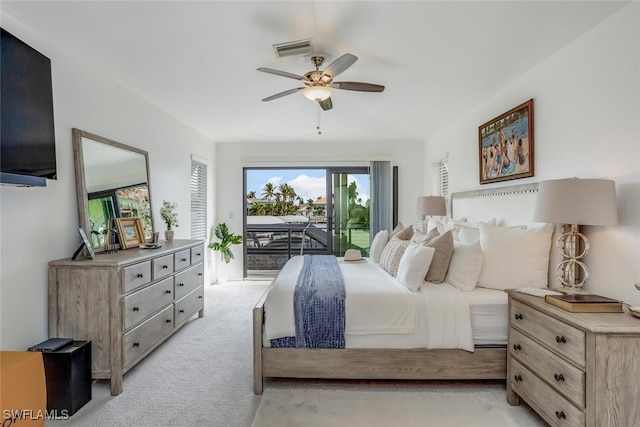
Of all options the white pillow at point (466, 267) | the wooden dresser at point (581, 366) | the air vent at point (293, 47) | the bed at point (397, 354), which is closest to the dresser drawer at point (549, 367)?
the wooden dresser at point (581, 366)

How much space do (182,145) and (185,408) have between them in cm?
328

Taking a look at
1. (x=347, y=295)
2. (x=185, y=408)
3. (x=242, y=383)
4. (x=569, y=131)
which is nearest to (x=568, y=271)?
(x=569, y=131)

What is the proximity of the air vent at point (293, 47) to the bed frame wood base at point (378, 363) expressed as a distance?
1.74 meters

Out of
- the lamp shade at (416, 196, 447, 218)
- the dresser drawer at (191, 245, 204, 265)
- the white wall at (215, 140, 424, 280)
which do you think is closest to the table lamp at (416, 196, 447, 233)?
the lamp shade at (416, 196, 447, 218)

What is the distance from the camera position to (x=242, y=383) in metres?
2.38

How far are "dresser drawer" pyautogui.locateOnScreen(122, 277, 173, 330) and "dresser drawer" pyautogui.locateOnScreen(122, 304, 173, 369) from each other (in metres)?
0.06

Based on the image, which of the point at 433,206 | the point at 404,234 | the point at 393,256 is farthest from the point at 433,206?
the point at 393,256

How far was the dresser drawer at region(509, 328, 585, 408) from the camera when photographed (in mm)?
1549

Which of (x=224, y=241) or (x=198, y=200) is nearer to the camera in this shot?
(x=198, y=200)

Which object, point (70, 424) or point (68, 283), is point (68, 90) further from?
point (70, 424)

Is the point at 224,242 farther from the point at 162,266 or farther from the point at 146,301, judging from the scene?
the point at 146,301

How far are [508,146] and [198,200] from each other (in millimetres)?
4135

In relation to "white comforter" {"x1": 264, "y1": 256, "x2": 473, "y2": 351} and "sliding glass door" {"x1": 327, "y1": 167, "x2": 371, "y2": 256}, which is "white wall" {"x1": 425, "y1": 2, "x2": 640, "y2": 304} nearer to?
"white comforter" {"x1": 264, "y1": 256, "x2": 473, "y2": 351}

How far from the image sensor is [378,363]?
7.45 ft
